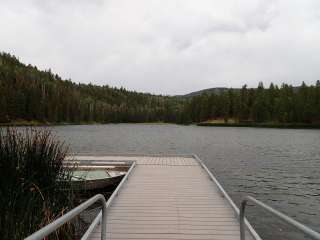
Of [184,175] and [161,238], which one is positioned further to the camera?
[184,175]

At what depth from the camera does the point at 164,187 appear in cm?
1132

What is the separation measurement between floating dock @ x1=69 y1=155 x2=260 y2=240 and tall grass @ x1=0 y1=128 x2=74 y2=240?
3.29 ft

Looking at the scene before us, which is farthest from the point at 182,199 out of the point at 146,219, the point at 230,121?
the point at 230,121

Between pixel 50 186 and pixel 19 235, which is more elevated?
pixel 50 186

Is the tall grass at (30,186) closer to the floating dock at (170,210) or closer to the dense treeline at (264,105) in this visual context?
the floating dock at (170,210)

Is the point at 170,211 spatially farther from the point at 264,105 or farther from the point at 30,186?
the point at 264,105

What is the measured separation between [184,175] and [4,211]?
29.4 feet

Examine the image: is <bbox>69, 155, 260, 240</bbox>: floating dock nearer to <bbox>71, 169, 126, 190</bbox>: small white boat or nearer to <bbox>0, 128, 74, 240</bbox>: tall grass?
<bbox>71, 169, 126, 190</bbox>: small white boat

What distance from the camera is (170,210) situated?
8344mm

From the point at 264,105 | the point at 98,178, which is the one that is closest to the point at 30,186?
the point at 98,178

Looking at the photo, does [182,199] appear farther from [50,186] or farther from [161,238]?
[50,186]

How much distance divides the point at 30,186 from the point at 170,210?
348 centimetres

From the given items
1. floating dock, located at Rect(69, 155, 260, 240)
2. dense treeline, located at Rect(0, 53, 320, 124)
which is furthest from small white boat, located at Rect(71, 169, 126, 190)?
dense treeline, located at Rect(0, 53, 320, 124)

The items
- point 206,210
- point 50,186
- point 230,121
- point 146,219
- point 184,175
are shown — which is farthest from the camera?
point 230,121
